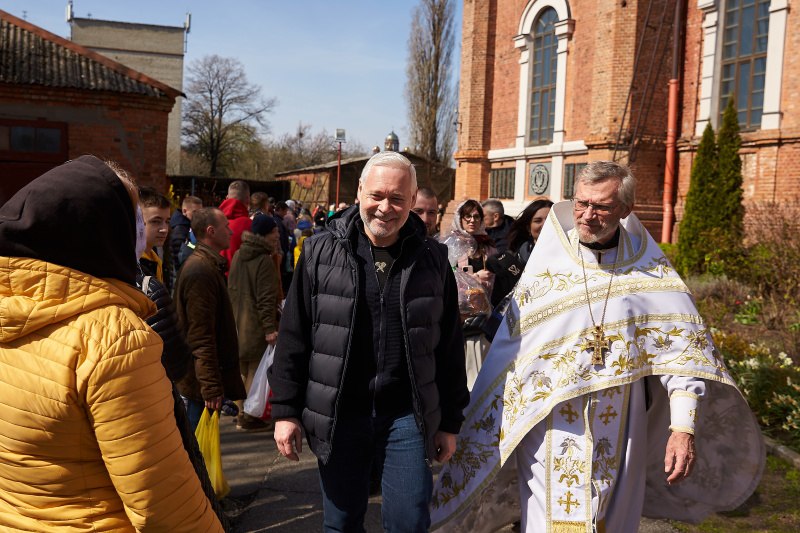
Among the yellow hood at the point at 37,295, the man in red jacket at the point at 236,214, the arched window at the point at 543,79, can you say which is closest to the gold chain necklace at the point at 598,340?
the yellow hood at the point at 37,295

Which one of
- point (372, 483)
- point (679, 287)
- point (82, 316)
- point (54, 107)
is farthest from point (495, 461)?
point (54, 107)

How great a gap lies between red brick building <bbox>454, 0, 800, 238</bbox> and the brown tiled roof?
10672 mm

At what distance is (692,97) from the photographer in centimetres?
1689

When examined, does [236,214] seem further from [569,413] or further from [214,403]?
[569,413]

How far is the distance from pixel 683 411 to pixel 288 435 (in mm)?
1659

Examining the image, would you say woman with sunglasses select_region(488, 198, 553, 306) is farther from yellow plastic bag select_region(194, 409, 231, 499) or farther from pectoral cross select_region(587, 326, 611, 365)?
yellow plastic bag select_region(194, 409, 231, 499)

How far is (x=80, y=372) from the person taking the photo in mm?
1546

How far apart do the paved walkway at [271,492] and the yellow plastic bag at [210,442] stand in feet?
1.04

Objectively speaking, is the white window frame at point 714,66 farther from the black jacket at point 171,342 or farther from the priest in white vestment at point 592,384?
the black jacket at point 171,342

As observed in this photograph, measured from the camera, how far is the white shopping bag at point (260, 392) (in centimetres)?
588

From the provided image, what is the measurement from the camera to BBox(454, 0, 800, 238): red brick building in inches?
583

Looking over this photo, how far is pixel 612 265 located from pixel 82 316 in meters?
2.35

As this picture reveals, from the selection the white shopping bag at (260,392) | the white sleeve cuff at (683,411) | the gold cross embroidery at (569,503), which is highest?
the white sleeve cuff at (683,411)

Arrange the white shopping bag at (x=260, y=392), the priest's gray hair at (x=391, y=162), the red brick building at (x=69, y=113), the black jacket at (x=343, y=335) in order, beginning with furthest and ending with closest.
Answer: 1. the red brick building at (x=69, y=113)
2. the white shopping bag at (x=260, y=392)
3. the priest's gray hair at (x=391, y=162)
4. the black jacket at (x=343, y=335)
